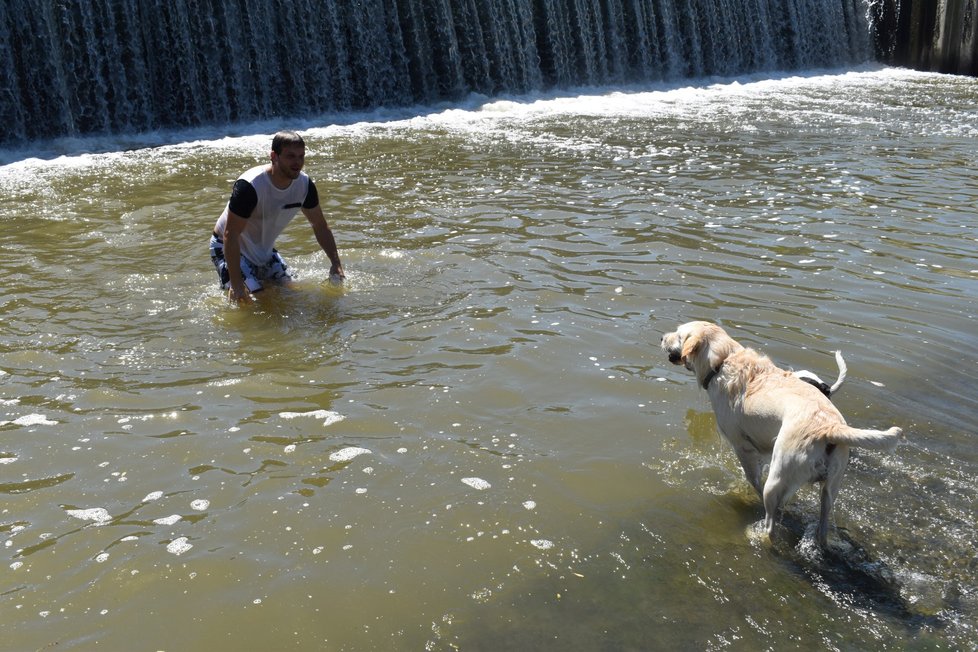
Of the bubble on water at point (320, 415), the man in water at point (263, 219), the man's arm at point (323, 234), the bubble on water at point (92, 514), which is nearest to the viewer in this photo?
the bubble on water at point (92, 514)

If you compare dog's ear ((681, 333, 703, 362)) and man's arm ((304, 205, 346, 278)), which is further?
man's arm ((304, 205, 346, 278))

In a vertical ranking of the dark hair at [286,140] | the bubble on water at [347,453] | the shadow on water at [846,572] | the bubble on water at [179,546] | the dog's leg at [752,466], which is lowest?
the shadow on water at [846,572]

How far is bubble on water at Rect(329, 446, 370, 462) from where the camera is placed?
4715mm

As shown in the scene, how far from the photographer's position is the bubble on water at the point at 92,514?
414 cm

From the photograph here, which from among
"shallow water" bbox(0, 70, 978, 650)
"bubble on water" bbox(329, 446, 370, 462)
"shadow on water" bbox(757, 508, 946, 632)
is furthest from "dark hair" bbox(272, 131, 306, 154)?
"shadow on water" bbox(757, 508, 946, 632)

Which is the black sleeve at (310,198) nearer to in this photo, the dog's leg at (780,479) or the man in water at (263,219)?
the man in water at (263,219)

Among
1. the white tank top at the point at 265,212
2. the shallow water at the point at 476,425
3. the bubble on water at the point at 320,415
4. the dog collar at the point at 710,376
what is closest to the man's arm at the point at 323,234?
the white tank top at the point at 265,212

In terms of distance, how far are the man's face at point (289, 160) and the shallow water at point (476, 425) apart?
3.55 ft

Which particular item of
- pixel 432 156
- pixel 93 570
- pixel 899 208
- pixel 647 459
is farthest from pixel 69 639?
pixel 432 156

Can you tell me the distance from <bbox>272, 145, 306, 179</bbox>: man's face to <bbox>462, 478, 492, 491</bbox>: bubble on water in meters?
3.02

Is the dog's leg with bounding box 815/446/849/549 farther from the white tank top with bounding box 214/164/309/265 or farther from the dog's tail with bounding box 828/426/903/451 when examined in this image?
the white tank top with bounding box 214/164/309/265

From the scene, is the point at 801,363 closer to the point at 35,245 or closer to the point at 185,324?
the point at 185,324

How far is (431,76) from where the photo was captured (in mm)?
→ 19578

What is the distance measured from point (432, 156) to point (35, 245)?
643 cm
